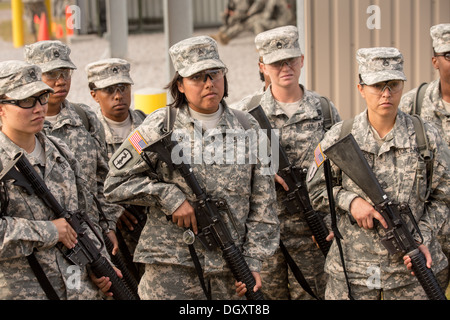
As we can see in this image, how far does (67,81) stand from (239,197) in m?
1.79

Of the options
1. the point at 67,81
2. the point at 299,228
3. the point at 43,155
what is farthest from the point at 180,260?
the point at 67,81

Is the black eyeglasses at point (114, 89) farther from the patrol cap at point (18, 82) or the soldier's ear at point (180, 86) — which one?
the patrol cap at point (18, 82)

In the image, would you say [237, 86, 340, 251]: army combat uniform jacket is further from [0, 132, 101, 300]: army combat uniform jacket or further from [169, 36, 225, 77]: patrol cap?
[0, 132, 101, 300]: army combat uniform jacket

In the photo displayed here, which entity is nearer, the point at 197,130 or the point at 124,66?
the point at 197,130

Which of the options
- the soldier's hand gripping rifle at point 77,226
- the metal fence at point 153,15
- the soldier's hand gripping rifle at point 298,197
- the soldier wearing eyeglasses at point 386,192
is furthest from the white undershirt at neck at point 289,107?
the metal fence at point 153,15

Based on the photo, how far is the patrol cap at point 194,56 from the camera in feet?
16.2

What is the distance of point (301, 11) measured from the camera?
8664 millimetres

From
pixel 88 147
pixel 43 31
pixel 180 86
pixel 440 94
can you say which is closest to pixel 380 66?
pixel 180 86

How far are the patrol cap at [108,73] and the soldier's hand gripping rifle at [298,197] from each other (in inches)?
44.1

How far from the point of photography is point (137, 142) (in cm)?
500

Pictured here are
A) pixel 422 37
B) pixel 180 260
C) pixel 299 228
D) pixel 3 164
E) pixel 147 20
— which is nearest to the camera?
pixel 3 164

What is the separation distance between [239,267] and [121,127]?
2.06m

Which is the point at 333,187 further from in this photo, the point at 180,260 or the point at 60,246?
the point at 60,246

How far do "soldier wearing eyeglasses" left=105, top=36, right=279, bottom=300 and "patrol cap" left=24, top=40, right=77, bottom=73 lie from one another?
129 cm
